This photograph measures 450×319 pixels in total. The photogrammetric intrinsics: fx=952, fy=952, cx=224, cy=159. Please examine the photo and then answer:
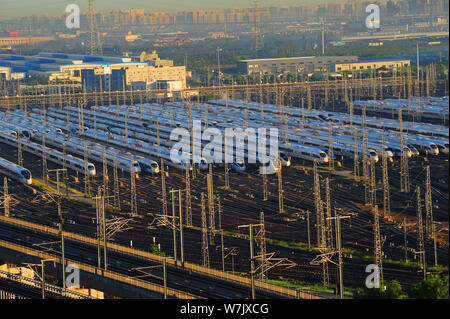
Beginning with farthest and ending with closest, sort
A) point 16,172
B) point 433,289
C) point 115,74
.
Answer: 1. point 115,74
2. point 16,172
3. point 433,289

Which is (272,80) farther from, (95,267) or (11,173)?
(95,267)

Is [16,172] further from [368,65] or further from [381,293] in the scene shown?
[368,65]

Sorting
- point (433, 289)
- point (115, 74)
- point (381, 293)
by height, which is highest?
point (115, 74)

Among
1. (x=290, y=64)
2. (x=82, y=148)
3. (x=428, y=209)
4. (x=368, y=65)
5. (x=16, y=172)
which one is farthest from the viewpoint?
(x=290, y=64)

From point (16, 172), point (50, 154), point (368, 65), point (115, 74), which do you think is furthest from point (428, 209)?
point (368, 65)

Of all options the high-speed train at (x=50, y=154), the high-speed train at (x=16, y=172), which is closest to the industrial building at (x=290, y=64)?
the high-speed train at (x=50, y=154)

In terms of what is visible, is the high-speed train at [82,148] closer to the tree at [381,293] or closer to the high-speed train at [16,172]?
the high-speed train at [16,172]

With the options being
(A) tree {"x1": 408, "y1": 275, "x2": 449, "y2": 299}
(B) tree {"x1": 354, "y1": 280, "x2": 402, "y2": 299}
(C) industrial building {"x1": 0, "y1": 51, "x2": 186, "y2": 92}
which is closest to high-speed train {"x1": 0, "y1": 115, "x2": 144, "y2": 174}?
(C) industrial building {"x1": 0, "y1": 51, "x2": 186, "y2": 92}
